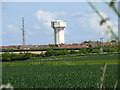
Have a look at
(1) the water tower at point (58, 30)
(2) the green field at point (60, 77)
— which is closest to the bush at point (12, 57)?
(2) the green field at point (60, 77)

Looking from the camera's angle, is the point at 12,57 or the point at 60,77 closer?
the point at 60,77

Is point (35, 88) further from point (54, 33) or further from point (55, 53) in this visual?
point (54, 33)

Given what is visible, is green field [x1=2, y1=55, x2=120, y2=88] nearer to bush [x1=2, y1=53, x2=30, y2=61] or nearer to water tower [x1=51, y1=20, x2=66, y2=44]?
bush [x1=2, y1=53, x2=30, y2=61]

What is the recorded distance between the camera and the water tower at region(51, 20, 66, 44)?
3580 inches

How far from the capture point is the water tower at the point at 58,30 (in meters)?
90.9

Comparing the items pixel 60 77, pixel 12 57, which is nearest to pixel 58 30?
pixel 12 57

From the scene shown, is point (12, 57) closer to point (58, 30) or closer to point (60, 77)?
point (60, 77)

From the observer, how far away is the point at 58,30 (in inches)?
3605

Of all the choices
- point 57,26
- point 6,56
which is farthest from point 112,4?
point 57,26

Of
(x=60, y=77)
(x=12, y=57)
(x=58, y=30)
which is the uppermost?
(x=58, y=30)

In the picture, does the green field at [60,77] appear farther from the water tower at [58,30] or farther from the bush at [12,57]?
the water tower at [58,30]

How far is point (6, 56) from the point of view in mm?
52969

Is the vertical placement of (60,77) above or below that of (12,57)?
above

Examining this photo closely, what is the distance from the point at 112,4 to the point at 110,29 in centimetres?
16
